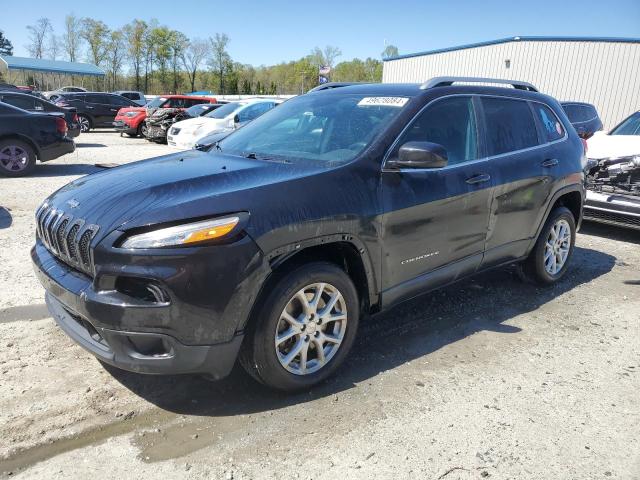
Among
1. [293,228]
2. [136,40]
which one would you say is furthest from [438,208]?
[136,40]

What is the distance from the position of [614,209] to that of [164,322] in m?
6.11

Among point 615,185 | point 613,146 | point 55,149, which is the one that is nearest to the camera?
point 615,185

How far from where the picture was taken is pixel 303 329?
115 inches

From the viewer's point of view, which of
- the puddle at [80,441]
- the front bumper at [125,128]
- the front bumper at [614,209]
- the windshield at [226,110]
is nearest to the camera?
the puddle at [80,441]

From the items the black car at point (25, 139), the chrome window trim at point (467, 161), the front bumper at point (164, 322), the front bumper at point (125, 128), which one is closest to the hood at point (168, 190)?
the front bumper at point (164, 322)

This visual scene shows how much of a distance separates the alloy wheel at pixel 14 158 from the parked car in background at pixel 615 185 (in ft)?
33.1

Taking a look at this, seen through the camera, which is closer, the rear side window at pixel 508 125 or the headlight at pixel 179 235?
the headlight at pixel 179 235

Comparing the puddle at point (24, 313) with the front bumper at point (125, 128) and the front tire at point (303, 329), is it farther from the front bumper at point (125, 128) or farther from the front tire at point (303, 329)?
the front bumper at point (125, 128)

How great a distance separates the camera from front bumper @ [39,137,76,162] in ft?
34.3

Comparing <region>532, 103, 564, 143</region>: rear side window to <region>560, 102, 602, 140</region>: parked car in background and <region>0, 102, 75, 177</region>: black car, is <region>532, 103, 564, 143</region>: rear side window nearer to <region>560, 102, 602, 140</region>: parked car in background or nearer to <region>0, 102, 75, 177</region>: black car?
<region>0, 102, 75, 177</region>: black car

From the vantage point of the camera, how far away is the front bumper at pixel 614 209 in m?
6.41

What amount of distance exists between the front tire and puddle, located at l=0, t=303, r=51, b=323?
2074 millimetres

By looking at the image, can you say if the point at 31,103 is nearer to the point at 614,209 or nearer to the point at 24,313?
the point at 24,313

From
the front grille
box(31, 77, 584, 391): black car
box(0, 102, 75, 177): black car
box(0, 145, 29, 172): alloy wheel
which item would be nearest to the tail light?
box(0, 102, 75, 177): black car
